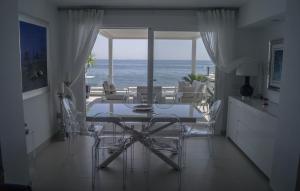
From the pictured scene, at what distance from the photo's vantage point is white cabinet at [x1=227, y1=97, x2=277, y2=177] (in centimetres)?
330

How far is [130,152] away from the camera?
4.35 metres

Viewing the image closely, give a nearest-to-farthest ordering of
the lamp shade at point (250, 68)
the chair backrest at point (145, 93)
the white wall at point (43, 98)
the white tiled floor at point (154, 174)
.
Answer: the white tiled floor at point (154, 174), the white wall at point (43, 98), the lamp shade at point (250, 68), the chair backrest at point (145, 93)

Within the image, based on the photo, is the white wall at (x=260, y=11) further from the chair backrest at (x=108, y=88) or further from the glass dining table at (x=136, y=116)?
the chair backrest at (x=108, y=88)

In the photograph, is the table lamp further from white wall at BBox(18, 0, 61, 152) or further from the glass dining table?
white wall at BBox(18, 0, 61, 152)

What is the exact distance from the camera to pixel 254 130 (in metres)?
3.77

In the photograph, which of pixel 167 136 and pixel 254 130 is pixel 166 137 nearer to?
pixel 167 136

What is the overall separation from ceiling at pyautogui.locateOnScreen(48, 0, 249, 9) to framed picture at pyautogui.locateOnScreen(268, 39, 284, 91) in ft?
2.90

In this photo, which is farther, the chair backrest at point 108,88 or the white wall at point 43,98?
the chair backrest at point 108,88

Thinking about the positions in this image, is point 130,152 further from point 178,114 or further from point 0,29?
point 0,29

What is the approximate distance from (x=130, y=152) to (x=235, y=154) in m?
1.62

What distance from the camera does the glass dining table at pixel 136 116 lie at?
332 cm

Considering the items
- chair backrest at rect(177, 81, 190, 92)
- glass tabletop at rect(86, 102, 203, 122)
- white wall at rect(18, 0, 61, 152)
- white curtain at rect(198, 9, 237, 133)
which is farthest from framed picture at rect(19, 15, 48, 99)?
chair backrest at rect(177, 81, 190, 92)

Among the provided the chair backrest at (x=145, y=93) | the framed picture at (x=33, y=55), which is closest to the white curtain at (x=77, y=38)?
the framed picture at (x=33, y=55)

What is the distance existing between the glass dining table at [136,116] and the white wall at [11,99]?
81 cm
